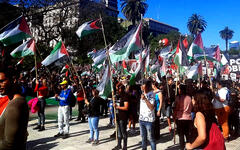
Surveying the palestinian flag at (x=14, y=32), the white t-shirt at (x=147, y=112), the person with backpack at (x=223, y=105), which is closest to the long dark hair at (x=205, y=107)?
the white t-shirt at (x=147, y=112)

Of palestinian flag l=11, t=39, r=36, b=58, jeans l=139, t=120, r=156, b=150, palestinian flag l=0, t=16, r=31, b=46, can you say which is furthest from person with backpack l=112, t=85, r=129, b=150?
palestinian flag l=11, t=39, r=36, b=58

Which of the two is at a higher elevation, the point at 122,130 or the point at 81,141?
the point at 122,130

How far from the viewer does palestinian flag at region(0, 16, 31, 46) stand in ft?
22.4

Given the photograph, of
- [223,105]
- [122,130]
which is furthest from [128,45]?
[223,105]

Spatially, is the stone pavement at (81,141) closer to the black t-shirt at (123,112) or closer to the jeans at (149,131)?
the black t-shirt at (123,112)

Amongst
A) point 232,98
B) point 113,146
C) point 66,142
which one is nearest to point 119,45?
point 113,146

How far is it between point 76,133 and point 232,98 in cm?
582

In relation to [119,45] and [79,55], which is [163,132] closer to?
[119,45]

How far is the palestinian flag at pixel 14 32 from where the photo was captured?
6.83m

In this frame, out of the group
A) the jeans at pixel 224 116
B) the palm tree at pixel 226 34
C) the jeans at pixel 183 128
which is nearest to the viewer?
the jeans at pixel 183 128

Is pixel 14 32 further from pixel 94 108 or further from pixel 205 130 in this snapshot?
pixel 205 130

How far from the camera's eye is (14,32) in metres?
7.07

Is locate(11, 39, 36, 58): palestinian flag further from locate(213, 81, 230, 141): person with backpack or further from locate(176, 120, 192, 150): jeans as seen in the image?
locate(213, 81, 230, 141): person with backpack

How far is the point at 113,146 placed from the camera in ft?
22.3
